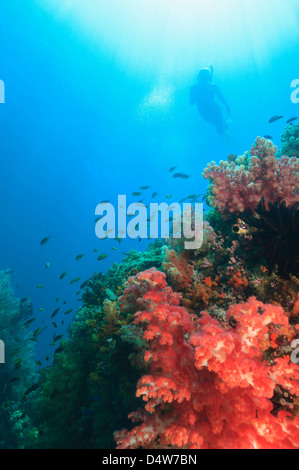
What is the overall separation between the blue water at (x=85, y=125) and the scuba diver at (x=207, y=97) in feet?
43.3

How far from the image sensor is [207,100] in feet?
110

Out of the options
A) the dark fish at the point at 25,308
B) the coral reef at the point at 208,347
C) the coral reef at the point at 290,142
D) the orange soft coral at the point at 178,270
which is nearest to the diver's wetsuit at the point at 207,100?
the coral reef at the point at 290,142

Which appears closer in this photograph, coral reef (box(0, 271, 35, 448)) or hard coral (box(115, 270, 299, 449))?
hard coral (box(115, 270, 299, 449))

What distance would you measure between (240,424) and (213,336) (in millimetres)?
774

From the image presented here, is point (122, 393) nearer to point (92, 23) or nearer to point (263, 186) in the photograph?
point (263, 186)

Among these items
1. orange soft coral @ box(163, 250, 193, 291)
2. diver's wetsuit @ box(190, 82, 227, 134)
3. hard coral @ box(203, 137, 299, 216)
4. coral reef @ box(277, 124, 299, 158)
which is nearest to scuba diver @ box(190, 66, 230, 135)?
diver's wetsuit @ box(190, 82, 227, 134)

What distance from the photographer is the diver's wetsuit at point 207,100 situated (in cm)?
3212

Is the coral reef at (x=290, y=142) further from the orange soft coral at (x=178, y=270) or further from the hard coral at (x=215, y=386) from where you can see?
the hard coral at (x=215, y=386)

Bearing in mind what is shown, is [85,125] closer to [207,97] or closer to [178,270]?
[207,97]

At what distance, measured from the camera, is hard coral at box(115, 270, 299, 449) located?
1927 millimetres

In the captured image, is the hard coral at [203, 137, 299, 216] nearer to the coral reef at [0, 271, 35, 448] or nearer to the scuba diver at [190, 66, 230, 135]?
the coral reef at [0, 271, 35, 448]

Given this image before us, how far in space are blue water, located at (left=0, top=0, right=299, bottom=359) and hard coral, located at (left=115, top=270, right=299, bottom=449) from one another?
51524mm
